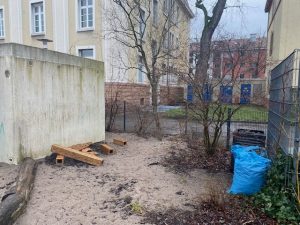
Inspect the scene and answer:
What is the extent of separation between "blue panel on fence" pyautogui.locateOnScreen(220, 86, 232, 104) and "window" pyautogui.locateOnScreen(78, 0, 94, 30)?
509 inches

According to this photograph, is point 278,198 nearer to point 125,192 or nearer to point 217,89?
point 125,192

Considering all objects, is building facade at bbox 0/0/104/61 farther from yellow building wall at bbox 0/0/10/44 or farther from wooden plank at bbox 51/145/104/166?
wooden plank at bbox 51/145/104/166

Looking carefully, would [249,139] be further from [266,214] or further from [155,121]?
[155,121]

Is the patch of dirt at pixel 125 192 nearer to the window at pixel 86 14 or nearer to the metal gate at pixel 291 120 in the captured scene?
the metal gate at pixel 291 120

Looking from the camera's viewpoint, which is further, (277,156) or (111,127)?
(111,127)

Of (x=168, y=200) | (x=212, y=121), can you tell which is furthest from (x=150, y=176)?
(x=212, y=121)

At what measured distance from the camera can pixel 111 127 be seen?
10.4 m

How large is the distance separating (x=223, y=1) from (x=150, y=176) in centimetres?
1503

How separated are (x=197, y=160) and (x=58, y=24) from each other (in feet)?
49.9

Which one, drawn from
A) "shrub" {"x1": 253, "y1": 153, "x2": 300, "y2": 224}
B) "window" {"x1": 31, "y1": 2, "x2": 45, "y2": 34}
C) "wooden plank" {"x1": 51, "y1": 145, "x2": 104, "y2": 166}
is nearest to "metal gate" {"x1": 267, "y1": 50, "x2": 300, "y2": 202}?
"shrub" {"x1": 253, "y1": 153, "x2": 300, "y2": 224}

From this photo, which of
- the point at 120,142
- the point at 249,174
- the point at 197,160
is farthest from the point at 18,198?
the point at 120,142

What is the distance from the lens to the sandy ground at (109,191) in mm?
3750

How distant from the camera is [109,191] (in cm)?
461

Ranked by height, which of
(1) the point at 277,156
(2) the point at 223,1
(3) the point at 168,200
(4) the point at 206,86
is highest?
(2) the point at 223,1
